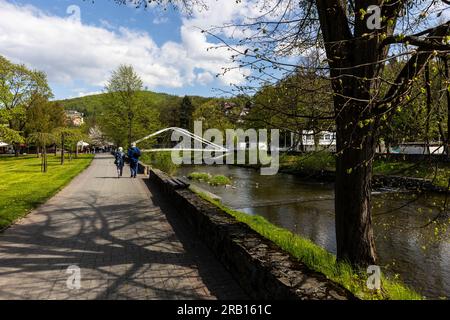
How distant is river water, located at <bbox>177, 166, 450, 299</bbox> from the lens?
7.94m

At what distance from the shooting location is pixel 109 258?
6.28 meters

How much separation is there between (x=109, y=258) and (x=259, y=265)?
2.88 m

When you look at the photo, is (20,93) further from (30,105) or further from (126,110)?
(126,110)

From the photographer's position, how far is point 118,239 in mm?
7586

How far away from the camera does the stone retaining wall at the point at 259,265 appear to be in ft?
12.6

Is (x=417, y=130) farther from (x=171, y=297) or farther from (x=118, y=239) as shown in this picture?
(x=118, y=239)

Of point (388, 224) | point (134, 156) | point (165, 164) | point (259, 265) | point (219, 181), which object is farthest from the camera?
point (165, 164)

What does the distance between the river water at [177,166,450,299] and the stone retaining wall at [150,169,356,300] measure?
1.67 meters

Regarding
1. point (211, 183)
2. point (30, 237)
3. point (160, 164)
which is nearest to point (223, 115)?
point (30, 237)

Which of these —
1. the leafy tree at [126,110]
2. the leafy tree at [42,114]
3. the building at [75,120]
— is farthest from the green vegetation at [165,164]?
the building at [75,120]

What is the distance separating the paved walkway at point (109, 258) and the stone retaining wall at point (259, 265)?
22 cm

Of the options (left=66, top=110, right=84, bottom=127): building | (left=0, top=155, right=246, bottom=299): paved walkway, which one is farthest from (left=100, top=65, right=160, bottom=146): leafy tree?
(left=0, top=155, right=246, bottom=299): paved walkway

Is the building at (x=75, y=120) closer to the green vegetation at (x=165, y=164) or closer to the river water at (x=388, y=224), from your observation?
the green vegetation at (x=165, y=164)

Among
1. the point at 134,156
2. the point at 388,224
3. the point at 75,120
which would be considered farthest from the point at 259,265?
the point at 75,120
